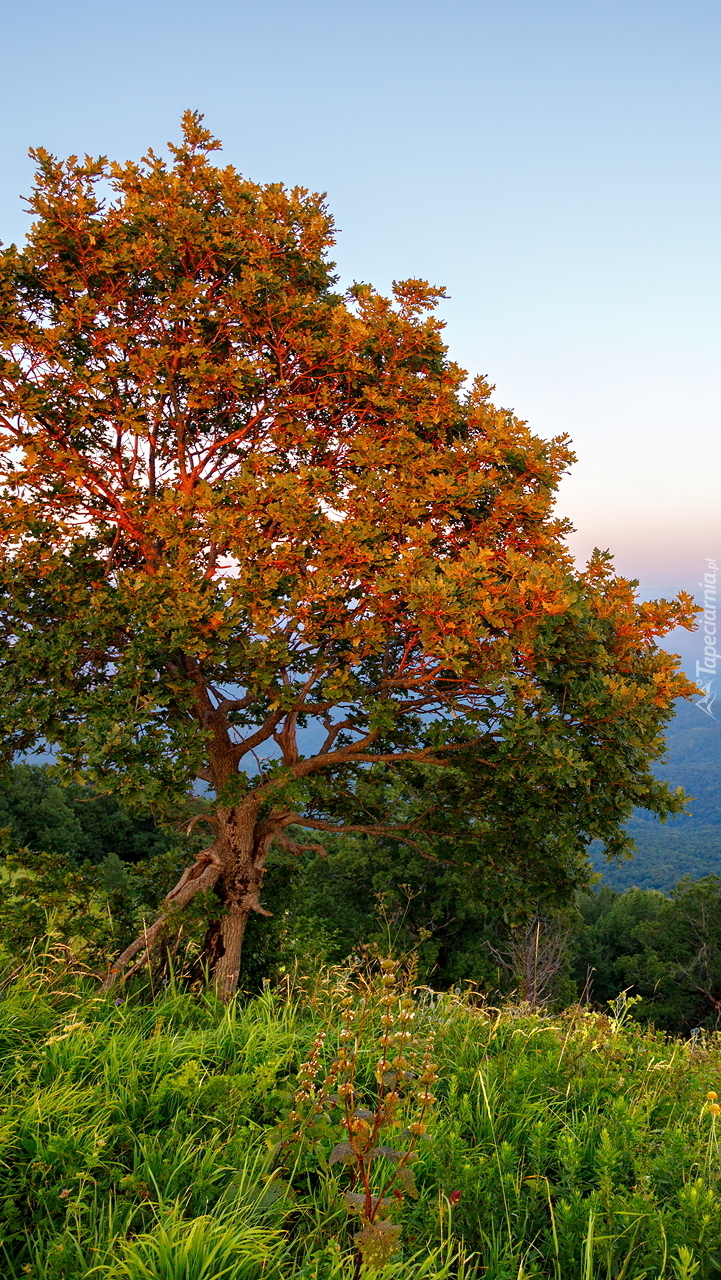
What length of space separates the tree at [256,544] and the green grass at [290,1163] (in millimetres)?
2574

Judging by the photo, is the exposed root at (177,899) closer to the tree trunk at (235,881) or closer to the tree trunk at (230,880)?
the tree trunk at (230,880)

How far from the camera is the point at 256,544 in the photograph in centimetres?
698

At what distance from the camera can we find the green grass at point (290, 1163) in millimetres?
2725

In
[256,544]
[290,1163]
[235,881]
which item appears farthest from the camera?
[235,881]

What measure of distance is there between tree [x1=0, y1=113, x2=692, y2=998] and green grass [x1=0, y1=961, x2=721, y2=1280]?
2574 millimetres

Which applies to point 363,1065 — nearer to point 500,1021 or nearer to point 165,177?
point 500,1021

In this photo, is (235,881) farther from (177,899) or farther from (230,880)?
(177,899)

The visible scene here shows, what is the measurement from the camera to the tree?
268 inches

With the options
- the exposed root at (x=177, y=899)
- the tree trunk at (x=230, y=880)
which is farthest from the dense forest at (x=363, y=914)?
the tree trunk at (x=230, y=880)

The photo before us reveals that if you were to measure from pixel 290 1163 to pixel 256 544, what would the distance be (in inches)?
196

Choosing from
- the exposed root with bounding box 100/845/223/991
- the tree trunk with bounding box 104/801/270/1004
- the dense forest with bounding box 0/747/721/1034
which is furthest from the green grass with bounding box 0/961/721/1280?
the tree trunk with bounding box 104/801/270/1004

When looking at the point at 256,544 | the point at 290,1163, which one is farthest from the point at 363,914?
the point at 290,1163

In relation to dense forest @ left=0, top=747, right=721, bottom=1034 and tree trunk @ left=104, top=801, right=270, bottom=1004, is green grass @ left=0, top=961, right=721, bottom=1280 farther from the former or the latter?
tree trunk @ left=104, top=801, right=270, bottom=1004

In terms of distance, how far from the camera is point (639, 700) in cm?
671
